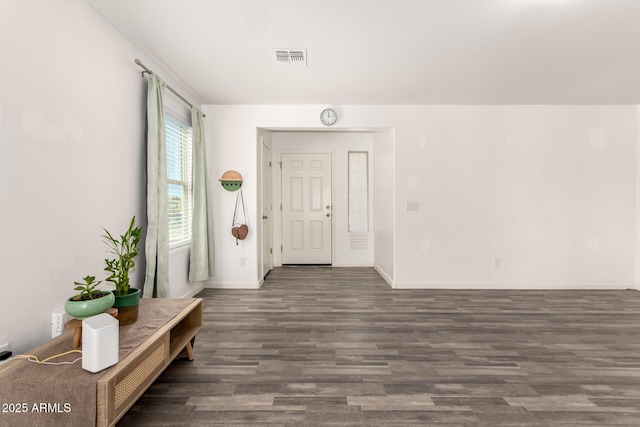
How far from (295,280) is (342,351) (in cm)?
239

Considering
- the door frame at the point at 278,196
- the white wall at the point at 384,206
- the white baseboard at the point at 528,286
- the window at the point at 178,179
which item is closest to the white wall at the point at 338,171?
the door frame at the point at 278,196

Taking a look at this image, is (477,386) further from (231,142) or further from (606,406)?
(231,142)

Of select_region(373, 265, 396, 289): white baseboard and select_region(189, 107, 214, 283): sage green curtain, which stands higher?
select_region(189, 107, 214, 283): sage green curtain

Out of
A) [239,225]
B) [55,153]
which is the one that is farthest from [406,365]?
[239,225]

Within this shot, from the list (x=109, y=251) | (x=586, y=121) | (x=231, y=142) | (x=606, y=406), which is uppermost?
(x=586, y=121)

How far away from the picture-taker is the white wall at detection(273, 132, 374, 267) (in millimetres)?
5758

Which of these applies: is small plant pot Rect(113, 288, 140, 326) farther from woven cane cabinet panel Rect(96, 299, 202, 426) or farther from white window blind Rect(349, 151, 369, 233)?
white window blind Rect(349, 151, 369, 233)

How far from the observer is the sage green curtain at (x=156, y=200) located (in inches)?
105

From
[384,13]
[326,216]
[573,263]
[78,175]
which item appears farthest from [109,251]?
[573,263]

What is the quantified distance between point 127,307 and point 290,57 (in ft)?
7.83

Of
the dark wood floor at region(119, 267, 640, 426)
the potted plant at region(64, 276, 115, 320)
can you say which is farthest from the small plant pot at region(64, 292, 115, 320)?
the dark wood floor at region(119, 267, 640, 426)

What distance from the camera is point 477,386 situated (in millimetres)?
1926

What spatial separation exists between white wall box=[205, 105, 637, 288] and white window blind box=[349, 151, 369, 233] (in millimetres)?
1607

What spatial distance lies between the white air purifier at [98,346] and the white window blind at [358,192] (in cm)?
478
